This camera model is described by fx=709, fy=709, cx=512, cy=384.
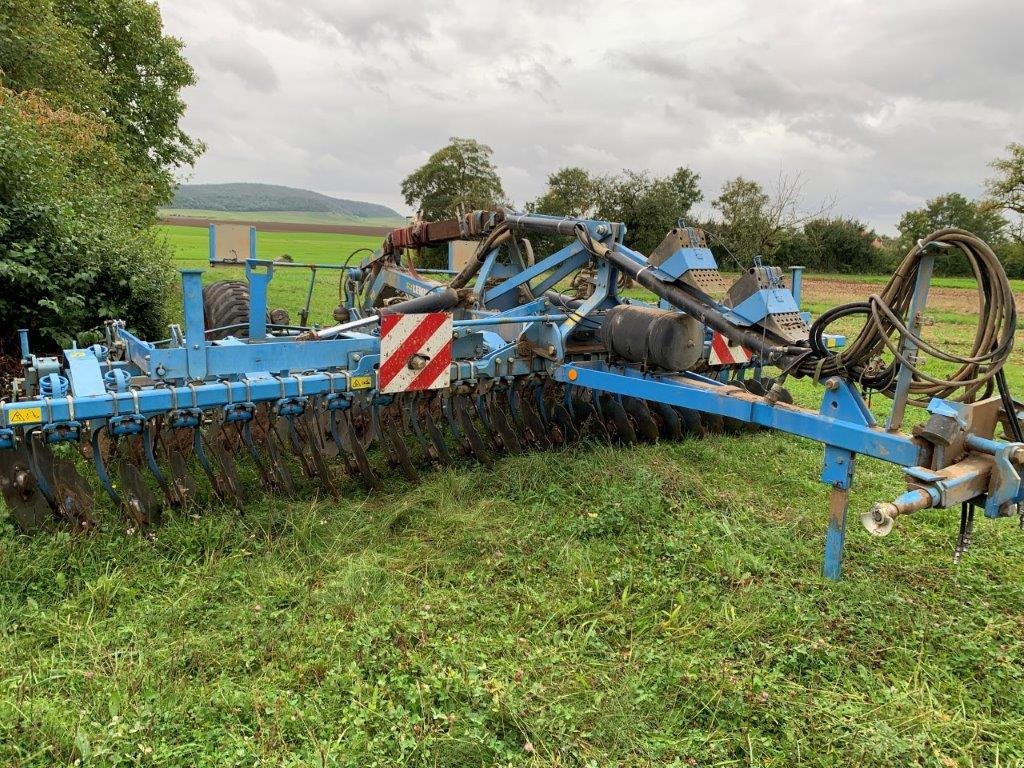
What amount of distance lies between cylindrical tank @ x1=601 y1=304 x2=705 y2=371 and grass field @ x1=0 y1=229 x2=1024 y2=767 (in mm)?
755

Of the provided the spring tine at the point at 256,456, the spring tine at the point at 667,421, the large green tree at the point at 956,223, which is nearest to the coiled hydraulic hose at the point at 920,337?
the spring tine at the point at 667,421

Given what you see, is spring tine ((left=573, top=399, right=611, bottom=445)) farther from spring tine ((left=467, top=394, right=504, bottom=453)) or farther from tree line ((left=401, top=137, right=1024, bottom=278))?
tree line ((left=401, top=137, right=1024, bottom=278))

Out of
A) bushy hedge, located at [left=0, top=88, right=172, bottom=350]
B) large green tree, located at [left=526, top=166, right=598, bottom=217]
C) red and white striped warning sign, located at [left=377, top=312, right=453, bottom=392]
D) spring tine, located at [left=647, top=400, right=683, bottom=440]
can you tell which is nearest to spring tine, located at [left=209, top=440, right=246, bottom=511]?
red and white striped warning sign, located at [left=377, top=312, right=453, bottom=392]

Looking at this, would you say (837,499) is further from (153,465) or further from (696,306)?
(153,465)

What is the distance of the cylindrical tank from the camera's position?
4191mm

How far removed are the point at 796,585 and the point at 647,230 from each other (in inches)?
1037

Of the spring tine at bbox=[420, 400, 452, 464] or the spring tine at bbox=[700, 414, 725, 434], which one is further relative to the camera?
the spring tine at bbox=[700, 414, 725, 434]

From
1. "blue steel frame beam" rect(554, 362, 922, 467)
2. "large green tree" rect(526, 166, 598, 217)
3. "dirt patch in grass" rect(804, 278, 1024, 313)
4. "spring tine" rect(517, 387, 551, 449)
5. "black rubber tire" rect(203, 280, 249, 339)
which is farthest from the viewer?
"large green tree" rect(526, 166, 598, 217)

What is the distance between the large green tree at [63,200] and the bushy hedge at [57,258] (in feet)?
0.04

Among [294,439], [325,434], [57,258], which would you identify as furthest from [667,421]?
[57,258]

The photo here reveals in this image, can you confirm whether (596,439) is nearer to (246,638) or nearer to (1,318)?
(246,638)

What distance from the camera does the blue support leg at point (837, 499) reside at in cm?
318

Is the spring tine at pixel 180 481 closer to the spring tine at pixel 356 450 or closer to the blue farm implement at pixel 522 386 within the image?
the blue farm implement at pixel 522 386

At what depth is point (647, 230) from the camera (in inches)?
1113
